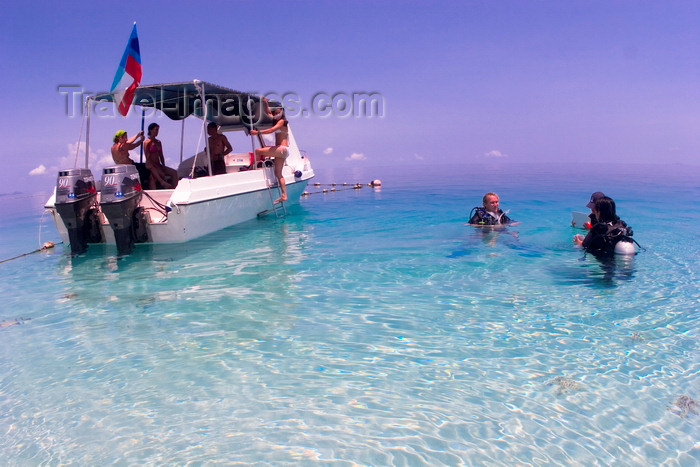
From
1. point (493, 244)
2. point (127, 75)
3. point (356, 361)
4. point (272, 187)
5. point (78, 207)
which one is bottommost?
point (356, 361)

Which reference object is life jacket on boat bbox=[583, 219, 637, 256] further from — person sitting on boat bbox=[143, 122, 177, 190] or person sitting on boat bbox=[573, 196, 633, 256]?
person sitting on boat bbox=[143, 122, 177, 190]

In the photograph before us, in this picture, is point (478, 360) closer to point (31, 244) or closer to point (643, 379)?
point (643, 379)

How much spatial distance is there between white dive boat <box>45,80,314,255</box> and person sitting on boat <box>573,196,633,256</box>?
661 cm

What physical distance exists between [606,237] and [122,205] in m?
7.38

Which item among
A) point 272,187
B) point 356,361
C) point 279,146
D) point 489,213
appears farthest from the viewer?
point 272,187

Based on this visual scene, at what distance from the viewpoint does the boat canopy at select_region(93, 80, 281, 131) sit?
9227 millimetres

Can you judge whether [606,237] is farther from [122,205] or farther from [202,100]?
[202,100]

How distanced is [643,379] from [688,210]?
12.2 m

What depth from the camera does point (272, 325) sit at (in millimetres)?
4324

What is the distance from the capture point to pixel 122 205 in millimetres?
7410

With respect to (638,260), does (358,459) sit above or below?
below

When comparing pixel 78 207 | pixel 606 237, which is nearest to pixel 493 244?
pixel 606 237

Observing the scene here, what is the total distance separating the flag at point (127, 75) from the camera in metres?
8.12

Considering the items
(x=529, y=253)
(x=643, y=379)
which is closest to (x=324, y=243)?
(x=529, y=253)
